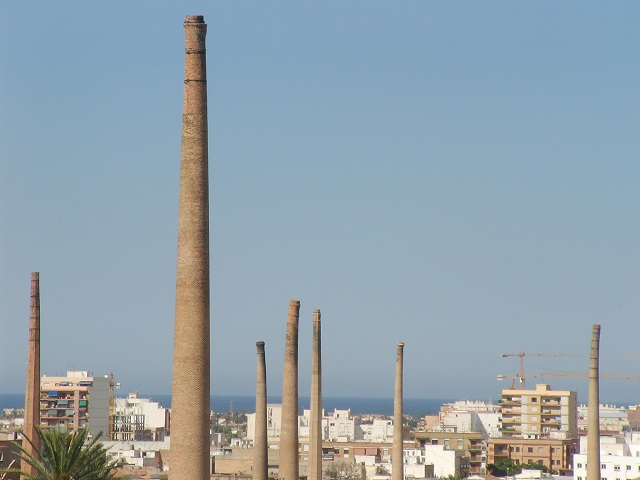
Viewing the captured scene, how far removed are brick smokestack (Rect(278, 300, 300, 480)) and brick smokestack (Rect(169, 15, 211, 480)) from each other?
58.5 ft

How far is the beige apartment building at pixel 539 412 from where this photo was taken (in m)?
140

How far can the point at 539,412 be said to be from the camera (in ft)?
465

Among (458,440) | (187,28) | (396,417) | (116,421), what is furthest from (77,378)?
(187,28)

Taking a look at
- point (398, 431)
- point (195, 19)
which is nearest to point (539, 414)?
point (398, 431)

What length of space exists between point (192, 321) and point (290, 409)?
1901 cm

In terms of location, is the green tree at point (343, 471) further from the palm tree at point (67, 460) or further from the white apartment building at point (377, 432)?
the white apartment building at point (377, 432)

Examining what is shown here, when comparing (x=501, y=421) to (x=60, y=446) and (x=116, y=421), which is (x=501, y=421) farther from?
(x=60, y=446)

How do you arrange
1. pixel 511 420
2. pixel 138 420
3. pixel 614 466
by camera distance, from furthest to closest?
1. pixel 511 420
2. pixel 138 420
3. pixel 614 466

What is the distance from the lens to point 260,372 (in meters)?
43.9

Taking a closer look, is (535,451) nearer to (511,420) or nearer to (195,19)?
(511,420)

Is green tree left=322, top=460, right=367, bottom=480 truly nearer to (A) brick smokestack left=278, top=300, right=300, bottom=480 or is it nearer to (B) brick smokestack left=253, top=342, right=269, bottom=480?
(B) brick smokestack left=253, top=342, right=269, bottom=480

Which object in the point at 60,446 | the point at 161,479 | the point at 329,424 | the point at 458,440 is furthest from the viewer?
the point at 329,424

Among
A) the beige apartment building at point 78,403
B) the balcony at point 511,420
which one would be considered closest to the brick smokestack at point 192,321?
the beige apartment building at point 78,403

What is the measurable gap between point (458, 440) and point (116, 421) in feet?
121
